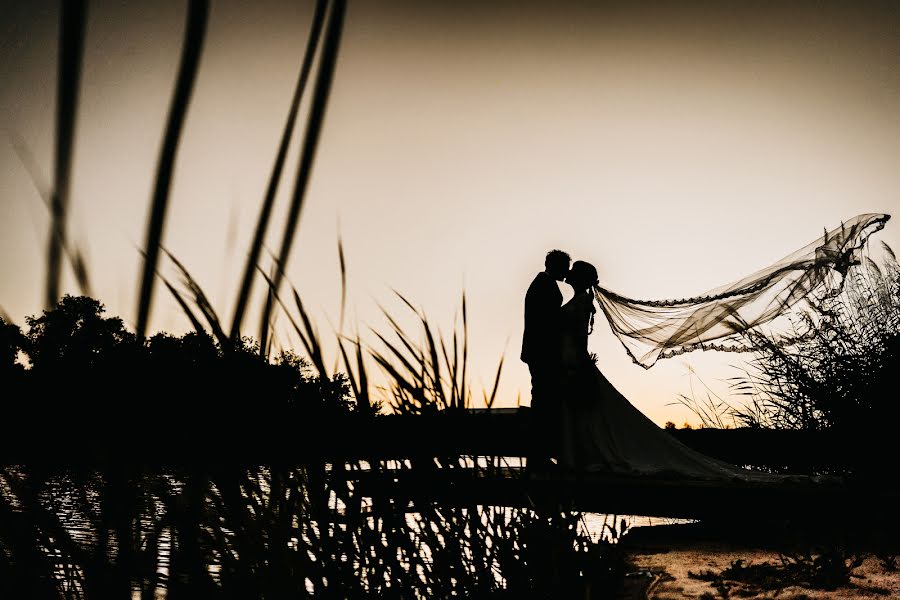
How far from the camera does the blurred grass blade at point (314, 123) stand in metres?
0.50

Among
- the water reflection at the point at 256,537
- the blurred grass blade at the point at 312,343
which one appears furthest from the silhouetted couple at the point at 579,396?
the blurred grass blade at the point at 312,343

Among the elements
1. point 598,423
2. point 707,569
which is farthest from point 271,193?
point 598,423

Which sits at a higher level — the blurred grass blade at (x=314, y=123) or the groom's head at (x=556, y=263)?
the groom's head at (x=556, y=263)

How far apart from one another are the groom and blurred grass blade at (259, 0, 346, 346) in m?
6.95

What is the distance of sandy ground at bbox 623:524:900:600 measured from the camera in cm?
343

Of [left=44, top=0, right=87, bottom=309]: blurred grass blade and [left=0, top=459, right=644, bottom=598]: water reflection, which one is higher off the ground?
[left=44, top=0, right=87, bottom=309]: blurred grass blade

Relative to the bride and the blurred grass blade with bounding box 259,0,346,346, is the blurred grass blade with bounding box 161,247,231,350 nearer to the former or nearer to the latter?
the blurred grass blade with bounding box 259,0,346,346

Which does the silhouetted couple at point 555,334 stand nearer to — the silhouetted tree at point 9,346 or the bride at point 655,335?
the bride at point 655,335

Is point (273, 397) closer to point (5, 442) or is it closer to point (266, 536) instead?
point (266, 536)

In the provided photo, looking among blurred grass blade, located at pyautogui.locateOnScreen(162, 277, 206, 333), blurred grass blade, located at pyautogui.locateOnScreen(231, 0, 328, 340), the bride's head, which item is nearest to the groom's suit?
the bride's head

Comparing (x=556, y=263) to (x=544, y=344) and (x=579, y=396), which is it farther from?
(x=579, y=396)

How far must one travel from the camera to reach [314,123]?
50 cm

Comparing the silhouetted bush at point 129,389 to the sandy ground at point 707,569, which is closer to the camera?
the silhouetted bush at point 129,389

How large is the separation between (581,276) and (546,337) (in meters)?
0.81
